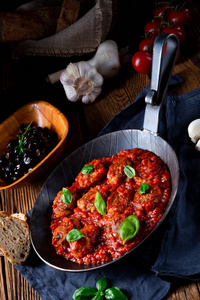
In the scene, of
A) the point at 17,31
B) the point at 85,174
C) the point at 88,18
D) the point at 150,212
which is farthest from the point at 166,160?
the point at 17,31

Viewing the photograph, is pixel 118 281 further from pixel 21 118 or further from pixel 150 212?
pixel 21 118

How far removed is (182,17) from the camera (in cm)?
328

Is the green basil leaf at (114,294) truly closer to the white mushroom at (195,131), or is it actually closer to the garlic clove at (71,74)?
the white mushroom at (195,131)

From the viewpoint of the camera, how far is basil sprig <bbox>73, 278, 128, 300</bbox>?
199 cm

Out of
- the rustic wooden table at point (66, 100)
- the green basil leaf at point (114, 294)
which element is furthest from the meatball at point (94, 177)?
the green basil leaf at point (114, 294)

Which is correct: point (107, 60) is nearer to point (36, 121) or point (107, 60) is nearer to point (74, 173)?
point (36, 121)

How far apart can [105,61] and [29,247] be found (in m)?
1.75

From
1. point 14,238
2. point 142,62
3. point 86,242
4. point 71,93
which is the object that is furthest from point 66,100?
point 86,242

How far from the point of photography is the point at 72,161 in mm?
2592

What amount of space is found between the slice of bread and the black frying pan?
18cm

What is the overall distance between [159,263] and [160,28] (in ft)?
7.20

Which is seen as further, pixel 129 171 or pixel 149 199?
pixel 129 171

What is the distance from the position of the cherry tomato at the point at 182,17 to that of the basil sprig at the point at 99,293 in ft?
7.94

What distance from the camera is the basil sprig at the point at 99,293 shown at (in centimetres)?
199
